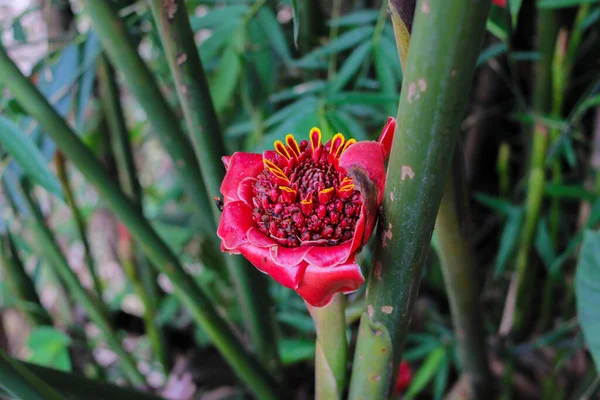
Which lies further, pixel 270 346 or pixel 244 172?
pixel 270 346

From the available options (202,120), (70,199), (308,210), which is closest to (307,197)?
(308,210)

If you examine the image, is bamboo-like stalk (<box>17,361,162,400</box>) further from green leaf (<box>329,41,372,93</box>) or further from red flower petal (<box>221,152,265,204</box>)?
green leaf (<box>329,41,372,93</box>)

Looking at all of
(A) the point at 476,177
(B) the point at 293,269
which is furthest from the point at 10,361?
(A) the point at 476,177

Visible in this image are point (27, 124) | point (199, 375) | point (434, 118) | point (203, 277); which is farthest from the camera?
point (203, 277)

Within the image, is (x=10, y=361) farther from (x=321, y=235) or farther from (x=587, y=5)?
(x=587, y=5)

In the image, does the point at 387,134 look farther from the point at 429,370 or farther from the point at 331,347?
the point at 429,370

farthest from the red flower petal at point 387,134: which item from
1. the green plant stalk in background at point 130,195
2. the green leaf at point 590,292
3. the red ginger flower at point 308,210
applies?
the green plant stalk in background at point 130,195

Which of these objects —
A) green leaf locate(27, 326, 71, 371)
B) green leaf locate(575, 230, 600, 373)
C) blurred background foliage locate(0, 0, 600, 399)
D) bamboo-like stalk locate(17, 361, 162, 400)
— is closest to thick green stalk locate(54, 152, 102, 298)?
blurred background foliage locate(0, 0, 600, 399)
